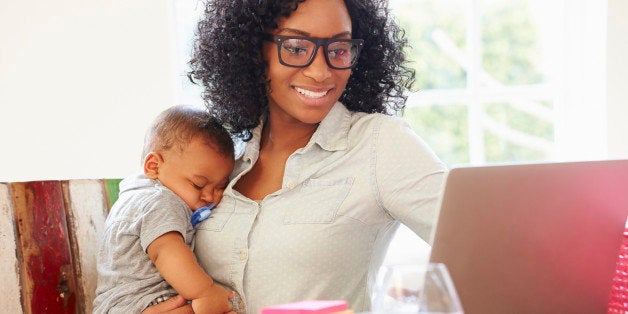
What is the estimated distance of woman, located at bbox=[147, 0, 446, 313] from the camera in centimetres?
175

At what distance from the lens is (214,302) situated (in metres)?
1.71

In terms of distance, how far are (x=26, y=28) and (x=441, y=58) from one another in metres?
2.13

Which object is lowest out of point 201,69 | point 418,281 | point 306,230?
point 306,230

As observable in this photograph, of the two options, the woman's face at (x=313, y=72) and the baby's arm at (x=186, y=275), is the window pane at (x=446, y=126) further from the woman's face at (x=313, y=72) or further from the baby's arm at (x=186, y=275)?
the baby's arm at (x=186, y=275)

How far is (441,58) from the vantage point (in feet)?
14.4

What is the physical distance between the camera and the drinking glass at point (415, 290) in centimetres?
78

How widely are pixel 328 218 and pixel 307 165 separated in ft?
0.52

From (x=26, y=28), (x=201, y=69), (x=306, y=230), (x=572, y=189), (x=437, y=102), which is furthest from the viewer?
(x=437, y=102)

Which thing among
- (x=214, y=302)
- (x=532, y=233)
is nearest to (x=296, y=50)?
(x=214, y=302)

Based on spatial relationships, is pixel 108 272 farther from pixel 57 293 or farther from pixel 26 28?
pixel 26 28

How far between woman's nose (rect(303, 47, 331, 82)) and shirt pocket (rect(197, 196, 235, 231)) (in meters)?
0.34

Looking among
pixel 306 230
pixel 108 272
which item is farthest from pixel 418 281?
pixel 108 272

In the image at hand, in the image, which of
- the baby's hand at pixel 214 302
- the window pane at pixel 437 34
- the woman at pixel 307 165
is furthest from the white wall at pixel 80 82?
the baby's hand at pixel 214 302

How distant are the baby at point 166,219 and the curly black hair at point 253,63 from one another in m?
0.11
